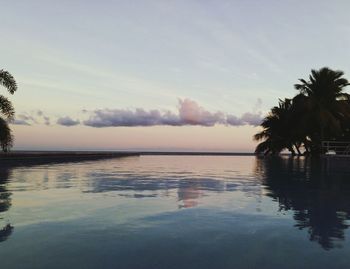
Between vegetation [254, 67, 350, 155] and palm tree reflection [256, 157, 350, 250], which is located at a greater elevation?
vegetation [254, 67, 350, 155]

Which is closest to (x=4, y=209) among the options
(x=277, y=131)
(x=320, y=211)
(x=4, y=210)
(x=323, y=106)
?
(x=4, y=210)

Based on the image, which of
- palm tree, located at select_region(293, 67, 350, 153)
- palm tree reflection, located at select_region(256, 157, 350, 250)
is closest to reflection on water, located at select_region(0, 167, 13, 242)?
palm tree reflection, located at select_region(256, 157, 350, 250)

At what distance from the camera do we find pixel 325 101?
152 ft

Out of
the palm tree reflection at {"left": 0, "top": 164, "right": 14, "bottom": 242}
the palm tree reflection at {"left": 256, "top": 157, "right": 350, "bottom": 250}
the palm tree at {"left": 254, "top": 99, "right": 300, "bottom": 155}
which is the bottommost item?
the palm tree reflection at {"left": 256, "top": 157, "right": 350, "bottom": 250}

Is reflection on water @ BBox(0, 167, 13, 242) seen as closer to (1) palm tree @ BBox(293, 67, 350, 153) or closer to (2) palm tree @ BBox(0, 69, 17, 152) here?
(2) palm tree @ BBox(0, 69, 17, 152)

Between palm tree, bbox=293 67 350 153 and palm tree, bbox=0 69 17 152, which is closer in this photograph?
palm tree, bbox=0 69 17 152

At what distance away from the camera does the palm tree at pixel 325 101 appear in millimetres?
44781

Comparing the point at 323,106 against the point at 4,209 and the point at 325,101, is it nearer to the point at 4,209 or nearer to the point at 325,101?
the point at 325,101

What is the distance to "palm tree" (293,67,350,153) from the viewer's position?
147 feet

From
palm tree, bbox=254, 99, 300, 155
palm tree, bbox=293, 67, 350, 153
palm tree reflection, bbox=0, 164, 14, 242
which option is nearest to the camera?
palm tree reflection, bbox=0, 164, 14, 242

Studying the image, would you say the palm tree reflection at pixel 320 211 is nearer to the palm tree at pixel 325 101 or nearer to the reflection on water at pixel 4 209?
the reflection on water at pixel 4 209

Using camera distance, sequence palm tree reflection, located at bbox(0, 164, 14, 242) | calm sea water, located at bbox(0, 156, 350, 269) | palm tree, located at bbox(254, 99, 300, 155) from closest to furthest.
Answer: calm sea water, located at bbox(0, 156, 350, 269), palm tree reflection, located at bbox(0, 164, 14, 242), palm tree, located at bbox(254, 99, 300, 155)

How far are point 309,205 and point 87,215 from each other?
19.6ft

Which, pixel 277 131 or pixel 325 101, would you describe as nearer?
pixel 325 101
